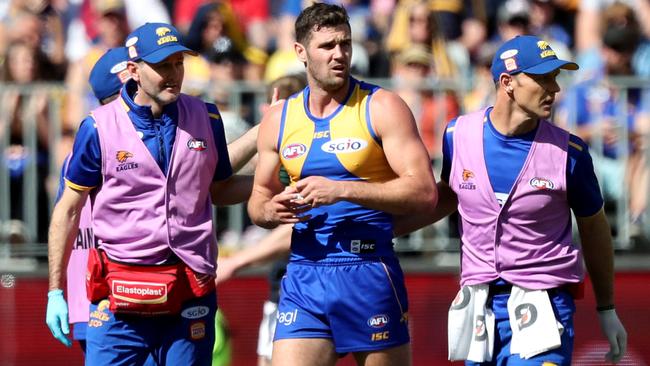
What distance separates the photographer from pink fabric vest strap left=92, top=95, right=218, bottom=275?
289 inches

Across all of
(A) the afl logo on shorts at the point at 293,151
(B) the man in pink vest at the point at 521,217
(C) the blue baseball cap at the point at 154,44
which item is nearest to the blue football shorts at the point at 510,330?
(B) the man in pink vest at the point at 521,217

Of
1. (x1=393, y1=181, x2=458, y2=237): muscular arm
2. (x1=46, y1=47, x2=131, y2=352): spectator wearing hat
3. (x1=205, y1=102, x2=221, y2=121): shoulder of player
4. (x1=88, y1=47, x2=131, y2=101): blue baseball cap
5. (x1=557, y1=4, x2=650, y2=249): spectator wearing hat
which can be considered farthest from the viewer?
(x1=557, y1=4, x2=650, y2=249): spectator wearing hat

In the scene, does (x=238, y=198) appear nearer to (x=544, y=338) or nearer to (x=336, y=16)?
(x=336, y=16)

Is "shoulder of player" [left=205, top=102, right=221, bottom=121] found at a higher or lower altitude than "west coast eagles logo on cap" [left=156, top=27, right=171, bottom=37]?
lower

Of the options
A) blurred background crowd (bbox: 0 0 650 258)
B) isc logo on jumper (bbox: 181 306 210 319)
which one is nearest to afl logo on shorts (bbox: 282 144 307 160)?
isc logo on jumper (bbox: 181 306 210 319)

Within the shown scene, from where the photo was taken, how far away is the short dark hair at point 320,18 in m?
7.06

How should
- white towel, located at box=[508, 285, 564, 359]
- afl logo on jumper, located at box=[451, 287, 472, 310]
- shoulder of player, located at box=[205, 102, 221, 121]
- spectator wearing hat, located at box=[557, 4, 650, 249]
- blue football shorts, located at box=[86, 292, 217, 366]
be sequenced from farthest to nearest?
spectator wearing hat, located at box=[557, 4, 650, 249] → shoulder of player, located at box=[205, 102, 221, 121] → blue football shorts, located at box=[86, 292, 217, 366] → afl logo on jumper, located at box=[451, 287, 472, 310] → white towel, located at box=[508, 285, 564, 359]

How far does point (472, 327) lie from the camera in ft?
23.4

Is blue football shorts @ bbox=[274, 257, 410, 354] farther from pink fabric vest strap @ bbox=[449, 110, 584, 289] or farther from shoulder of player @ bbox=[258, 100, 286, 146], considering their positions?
shoulder of player @ bbox=[258, 100, 286, 146]

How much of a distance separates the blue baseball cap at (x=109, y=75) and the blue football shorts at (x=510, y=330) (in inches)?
107

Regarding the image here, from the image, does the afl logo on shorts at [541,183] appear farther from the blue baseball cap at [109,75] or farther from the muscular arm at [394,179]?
the blue baseball cap at [109,75]

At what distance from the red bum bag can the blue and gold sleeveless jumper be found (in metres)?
0.60

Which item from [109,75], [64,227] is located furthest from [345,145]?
[109,75]

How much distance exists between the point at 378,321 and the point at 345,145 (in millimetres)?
949
